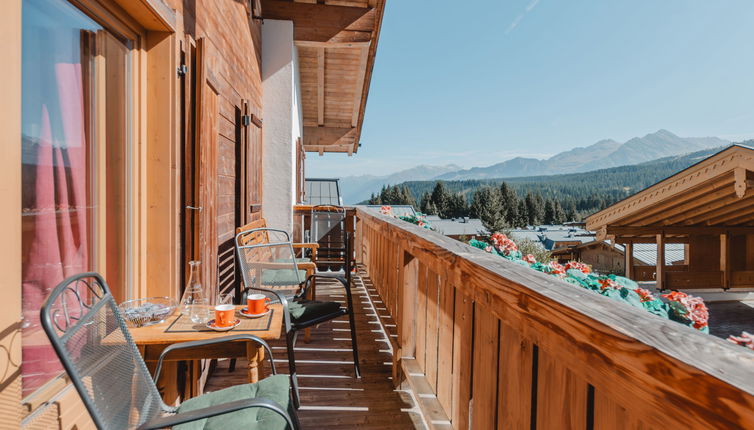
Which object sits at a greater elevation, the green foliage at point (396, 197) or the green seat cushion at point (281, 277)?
the green foliage at point (396, 197)

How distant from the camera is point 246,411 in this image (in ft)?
4.97

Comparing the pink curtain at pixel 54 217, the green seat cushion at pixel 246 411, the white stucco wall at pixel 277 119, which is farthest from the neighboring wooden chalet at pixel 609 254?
the pink curtain at pixel 54 217

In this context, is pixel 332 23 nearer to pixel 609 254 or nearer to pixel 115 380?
A: pixel 115 380

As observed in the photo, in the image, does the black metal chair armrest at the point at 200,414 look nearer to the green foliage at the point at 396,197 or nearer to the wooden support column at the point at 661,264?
the wooden support column at the point at 661,264

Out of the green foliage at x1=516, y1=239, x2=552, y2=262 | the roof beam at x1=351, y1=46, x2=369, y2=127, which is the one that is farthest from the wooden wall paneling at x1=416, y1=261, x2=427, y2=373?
the green foliage at x1=516, y1=239, x2=552, y2=262

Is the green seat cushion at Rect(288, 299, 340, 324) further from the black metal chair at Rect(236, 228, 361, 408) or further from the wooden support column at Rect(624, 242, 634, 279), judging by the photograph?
the wooden support column at Rect(624, 242, 634, 279)

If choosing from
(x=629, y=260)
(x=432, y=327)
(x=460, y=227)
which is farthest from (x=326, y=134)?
(x=460, y=227)

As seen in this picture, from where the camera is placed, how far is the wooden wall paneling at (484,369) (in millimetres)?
1319

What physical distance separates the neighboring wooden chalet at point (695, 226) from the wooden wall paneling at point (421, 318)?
650 cm

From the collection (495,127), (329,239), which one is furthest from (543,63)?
(329,239)

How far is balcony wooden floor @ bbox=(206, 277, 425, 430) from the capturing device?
217 centimetres

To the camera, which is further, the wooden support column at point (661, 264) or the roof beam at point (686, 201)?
the wooden support column at point (661, 264)

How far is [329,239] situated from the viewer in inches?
225

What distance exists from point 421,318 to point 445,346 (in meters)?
0.48
